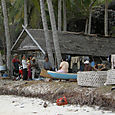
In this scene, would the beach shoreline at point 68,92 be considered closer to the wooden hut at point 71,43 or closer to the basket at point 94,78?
the basket at point 94,78

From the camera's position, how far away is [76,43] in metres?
15.5

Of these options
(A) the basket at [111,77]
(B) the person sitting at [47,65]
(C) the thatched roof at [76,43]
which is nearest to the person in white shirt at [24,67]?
(B) the person sitting at [47,65]

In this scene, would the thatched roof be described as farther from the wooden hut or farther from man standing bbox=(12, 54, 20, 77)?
man standing bbox=(12, 54, 20, 77)

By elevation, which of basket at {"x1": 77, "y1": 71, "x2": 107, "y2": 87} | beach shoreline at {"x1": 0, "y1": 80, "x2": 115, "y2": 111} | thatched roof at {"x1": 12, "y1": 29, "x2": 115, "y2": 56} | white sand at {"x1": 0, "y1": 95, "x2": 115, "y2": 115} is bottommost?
white sand at {"x1": 0, "y1": 95, "x2": 115, "y2": 115}

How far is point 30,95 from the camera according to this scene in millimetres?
10133

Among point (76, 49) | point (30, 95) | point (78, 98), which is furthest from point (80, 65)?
point (78, 98)

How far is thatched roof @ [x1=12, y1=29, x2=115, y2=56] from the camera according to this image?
47.6ft

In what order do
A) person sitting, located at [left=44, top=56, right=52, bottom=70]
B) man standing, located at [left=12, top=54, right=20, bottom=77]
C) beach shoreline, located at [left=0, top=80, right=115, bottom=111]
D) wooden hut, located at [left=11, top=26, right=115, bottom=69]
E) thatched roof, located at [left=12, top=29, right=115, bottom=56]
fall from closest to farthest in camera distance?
beach shoreline, located at [left=0, top=80, right=115, bottom=111] → person sitting, located at [left=44, top=56, right=52, bottom=70] → man standing, located at [left=12, top=54, right=20, bottom=77] → wooden hut, located at [left=11, top=26, right=115, bottom=69] → thatched roof, located at [left=12, top=29, right=115, bottom=56]

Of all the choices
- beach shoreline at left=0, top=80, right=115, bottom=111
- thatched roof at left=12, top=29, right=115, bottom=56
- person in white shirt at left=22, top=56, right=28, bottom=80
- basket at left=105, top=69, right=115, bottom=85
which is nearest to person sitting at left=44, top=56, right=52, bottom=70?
person in white shirt at left=22, top=56, right=28, bottom=80

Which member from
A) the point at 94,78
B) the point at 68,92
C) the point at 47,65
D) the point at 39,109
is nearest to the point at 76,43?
the point at 47,65

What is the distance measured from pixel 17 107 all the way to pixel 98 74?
3.13 m

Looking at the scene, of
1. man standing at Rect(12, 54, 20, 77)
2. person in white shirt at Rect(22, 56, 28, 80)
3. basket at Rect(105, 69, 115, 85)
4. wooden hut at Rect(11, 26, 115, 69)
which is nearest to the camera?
basket at Rect(105, 69, 115, 85)

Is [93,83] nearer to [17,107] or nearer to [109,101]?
[109,101]

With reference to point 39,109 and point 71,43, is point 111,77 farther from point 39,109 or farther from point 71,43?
point 71,43
